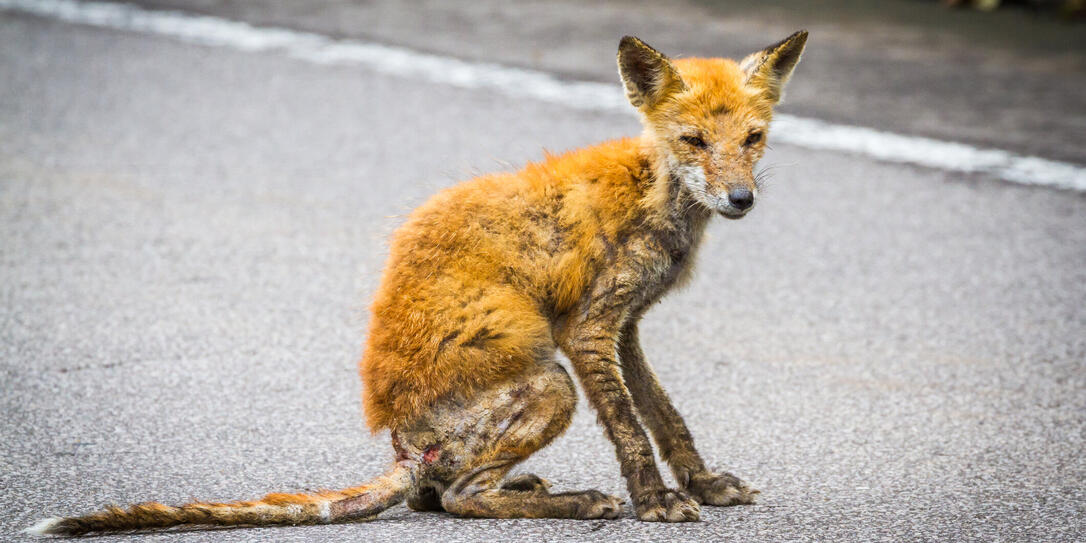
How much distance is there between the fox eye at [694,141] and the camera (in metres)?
4.32

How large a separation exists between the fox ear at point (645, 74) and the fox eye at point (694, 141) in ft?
0.63

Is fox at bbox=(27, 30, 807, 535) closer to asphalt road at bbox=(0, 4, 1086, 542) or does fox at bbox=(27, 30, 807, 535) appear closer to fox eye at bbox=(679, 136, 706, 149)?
fox eye at bbox=(679, 136, 706, 149)

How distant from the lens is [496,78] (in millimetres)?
10328

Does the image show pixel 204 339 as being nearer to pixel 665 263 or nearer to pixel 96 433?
pixel 96 433

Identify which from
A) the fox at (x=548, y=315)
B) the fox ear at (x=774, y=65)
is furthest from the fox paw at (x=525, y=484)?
the fox ear at (x=774, y=65)

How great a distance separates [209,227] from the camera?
7477 mm

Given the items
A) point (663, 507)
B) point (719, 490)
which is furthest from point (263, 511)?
point (719, 490)

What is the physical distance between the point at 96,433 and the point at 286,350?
1.18 meters

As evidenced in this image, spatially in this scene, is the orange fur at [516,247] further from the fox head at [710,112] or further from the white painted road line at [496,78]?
the white painted road line at [496,78]

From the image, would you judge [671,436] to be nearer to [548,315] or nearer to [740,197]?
[548,315]

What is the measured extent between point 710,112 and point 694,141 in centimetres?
12

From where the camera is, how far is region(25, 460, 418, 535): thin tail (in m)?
3.80

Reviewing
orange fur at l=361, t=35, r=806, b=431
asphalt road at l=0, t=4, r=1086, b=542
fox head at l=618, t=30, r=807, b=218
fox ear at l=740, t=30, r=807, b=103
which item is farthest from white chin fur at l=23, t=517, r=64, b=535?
fox ear at l=740, t=30, r=807, b=103

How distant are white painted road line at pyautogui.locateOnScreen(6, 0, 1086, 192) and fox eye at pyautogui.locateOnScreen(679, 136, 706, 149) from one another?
3.06 metres
